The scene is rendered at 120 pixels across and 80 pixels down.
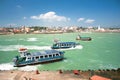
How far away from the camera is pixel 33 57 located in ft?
109

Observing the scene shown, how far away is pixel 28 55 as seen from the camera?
33094 millimetres

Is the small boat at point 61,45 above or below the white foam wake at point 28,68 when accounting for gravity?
above

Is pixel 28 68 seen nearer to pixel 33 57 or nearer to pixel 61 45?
pixel 33 57

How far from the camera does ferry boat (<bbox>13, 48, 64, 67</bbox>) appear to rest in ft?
106

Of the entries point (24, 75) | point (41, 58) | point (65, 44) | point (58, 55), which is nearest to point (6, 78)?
point (24, 75)

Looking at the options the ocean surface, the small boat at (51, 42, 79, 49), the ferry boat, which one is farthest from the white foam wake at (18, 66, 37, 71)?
the small boat at (51, 42, 79, 49)

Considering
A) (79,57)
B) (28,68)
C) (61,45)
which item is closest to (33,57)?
(28,68)

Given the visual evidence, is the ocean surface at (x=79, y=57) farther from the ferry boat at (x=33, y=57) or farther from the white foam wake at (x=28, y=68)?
the ferry boat at (x=33, y=57)

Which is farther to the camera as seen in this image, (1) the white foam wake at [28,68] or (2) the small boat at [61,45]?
(2) the small boat at [61,45]

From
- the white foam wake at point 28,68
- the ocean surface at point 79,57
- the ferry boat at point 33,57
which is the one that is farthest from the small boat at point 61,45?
the white foam wake at point 28,68

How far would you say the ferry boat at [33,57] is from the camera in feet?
106

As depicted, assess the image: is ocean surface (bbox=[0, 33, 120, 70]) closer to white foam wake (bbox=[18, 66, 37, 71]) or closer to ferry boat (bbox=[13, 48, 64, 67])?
white foam wake (bbox=[18, 66, 37, 71])

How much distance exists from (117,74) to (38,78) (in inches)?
418

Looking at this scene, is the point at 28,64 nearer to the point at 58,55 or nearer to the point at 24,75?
the point at 58,55
